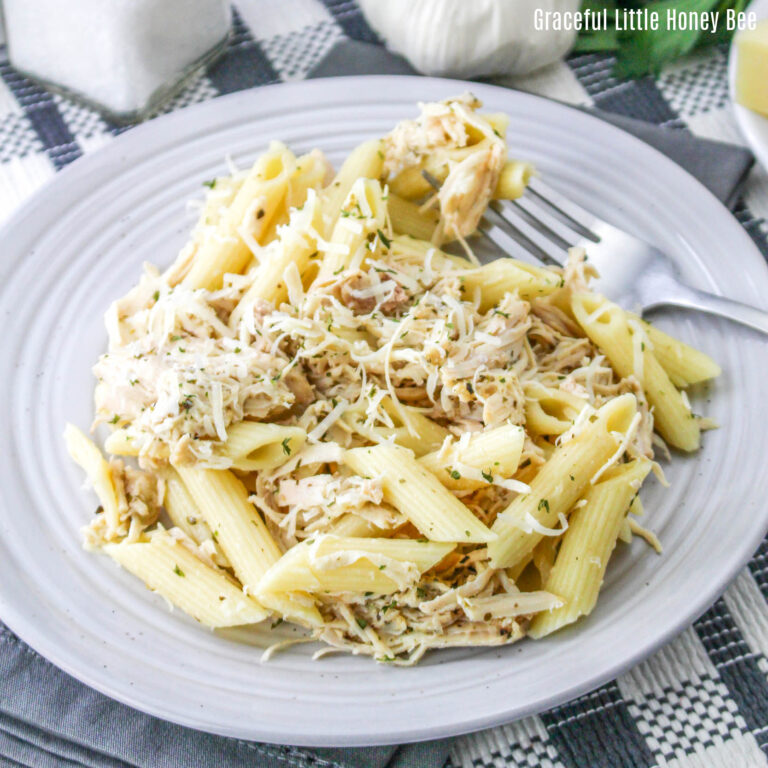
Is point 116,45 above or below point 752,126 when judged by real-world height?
above

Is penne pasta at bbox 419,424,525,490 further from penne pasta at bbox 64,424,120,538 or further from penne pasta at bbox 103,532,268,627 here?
penne pasta at bbox 64,424,120,538

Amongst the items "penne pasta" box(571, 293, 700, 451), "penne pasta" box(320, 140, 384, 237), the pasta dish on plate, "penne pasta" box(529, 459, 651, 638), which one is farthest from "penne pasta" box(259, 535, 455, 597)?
"penne pasta" box(320, 140, 384, 237)

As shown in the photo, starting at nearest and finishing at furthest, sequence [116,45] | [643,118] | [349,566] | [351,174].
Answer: [349,566] → [351,174] → [116,45] → [643,118]

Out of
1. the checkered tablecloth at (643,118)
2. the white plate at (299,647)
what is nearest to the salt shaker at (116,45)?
the checkered tablecloth at (643,118)

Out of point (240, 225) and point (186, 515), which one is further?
point (240, 225)

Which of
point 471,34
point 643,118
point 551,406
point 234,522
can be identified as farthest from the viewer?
point 643,118

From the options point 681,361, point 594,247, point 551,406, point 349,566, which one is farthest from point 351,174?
point 349,566

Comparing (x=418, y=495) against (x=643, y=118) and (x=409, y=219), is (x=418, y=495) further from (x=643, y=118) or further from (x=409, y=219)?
(x=643, y=118)
